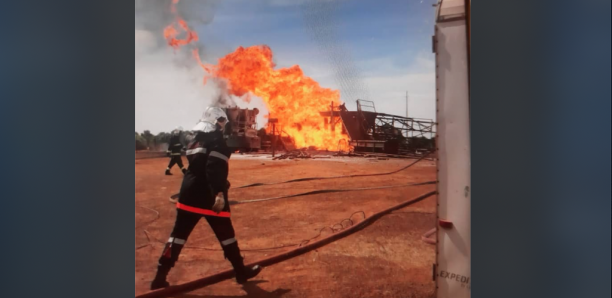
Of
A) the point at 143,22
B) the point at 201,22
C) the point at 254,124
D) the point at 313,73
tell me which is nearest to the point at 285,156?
the point at 254,124

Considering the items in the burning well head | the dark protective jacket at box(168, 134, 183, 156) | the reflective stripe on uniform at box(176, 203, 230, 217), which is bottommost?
the reflective stripe on uniform at box(176, 203, 230, 217)

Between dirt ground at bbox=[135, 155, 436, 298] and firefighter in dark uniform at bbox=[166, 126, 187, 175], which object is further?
firefighter in dark uniform at bbox=[166, 126, 187, 175]

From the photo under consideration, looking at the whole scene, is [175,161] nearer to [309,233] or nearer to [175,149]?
[175,149]

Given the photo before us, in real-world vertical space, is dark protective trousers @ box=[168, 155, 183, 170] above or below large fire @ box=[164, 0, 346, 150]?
below

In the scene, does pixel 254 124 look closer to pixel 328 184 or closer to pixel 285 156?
pixel 285 156

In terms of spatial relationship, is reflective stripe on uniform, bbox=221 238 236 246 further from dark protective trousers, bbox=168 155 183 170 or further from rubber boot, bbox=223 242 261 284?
dark protective trousers, bbox=168 155 183 170

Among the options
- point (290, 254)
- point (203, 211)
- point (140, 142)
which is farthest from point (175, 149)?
point (290, 254)

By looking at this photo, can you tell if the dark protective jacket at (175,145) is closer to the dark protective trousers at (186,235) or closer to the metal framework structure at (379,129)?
the dark protective trousers at (186,235)

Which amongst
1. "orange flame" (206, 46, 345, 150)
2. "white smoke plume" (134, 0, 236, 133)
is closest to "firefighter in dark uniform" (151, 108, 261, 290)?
"white smoke plume" (134, 0, 236, 133)
